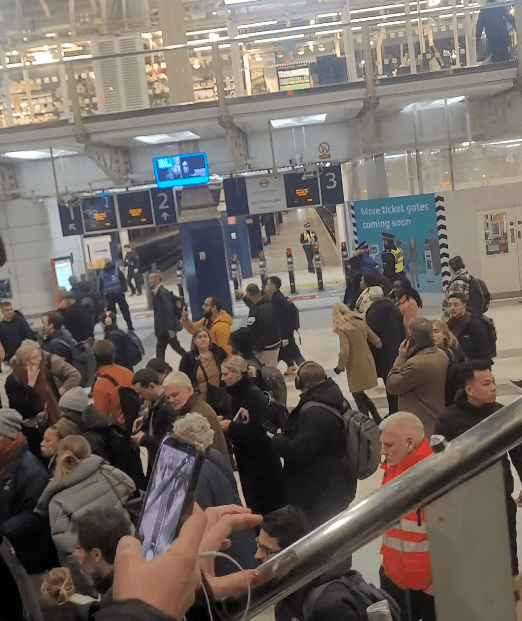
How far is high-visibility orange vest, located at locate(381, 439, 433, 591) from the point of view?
1406 mm

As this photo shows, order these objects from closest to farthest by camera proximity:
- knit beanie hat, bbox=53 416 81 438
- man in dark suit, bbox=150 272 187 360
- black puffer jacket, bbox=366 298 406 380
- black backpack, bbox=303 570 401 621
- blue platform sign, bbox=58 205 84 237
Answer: black backpack, bbox=303 570 401 621 → knit beanie hat, bbox=53 416 81 438 → black puffer jacket, bbox=366 298 406 380 → man in dark suit, bbox=150 272 187 360 → blue platform sign, bbox=58 205 84 237

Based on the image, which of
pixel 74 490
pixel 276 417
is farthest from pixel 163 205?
pixel 74 490

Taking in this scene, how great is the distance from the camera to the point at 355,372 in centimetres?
817

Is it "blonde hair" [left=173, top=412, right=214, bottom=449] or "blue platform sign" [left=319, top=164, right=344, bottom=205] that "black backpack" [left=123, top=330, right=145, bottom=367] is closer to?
"blonde hair" [left=173, top=412, right=214, bottom=449]

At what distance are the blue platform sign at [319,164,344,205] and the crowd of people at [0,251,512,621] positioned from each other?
7.19 m

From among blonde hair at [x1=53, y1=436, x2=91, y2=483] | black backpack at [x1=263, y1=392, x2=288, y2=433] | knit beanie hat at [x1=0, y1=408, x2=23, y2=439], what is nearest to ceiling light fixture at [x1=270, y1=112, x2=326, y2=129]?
black backpack at [x1=263, y1=392, x2=288, y2=433]

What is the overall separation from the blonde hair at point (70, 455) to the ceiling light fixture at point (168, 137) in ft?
35.9

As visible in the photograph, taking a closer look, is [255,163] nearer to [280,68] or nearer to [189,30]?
[280,68]

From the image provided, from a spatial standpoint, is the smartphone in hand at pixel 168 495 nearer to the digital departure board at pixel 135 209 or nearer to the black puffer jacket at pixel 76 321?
the black puffer jacket at pixel 76 321

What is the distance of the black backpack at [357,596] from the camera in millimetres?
2488

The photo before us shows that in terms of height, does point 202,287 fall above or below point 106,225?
below

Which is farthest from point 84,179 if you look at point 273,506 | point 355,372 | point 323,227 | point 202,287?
point 323,227

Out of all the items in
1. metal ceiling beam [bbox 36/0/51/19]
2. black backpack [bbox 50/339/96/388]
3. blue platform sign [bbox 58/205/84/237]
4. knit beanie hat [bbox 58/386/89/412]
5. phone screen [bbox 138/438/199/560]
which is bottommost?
black backpack [bbox 50/339/96/388]

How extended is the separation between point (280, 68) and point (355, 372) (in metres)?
6.68
